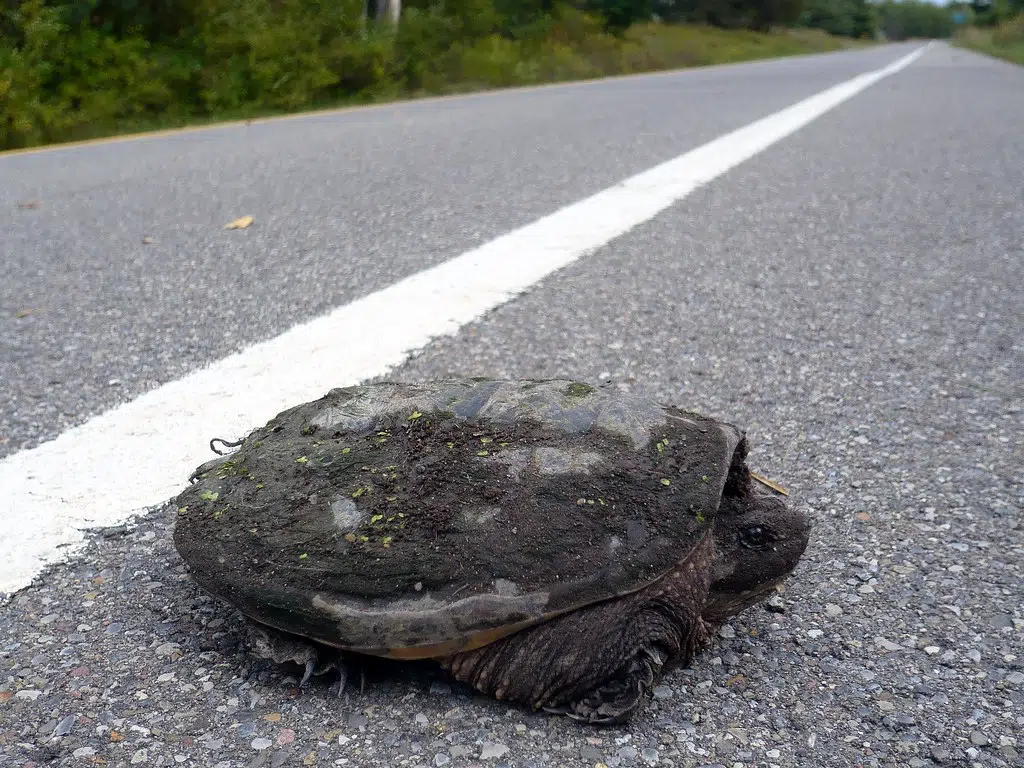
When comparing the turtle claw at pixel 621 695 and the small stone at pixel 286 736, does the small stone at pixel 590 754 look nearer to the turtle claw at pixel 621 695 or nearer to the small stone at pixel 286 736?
the turtle claw at pixel 621 695

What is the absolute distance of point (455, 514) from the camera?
4.78 ft

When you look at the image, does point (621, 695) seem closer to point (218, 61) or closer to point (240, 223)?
point (240, 223)

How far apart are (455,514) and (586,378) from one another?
1.19m

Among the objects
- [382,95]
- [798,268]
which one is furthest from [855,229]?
[382,95]

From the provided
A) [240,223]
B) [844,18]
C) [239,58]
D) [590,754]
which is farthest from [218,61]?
[844,18]

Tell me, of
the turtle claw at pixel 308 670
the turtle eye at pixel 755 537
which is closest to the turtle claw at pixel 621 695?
the turtle eye at pixel 755 537

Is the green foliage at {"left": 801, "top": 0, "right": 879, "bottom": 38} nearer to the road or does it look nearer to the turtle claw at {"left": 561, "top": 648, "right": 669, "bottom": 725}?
the road

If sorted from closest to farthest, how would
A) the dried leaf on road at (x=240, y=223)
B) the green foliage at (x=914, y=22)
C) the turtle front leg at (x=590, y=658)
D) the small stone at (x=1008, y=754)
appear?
1. the small stone at (x=1008, y=754)
2. the turtle front leg at (x=590, y=658)
3. the dried leaf on road at (x=240, y=223)
4. the green foliage at (x=914, y=22)

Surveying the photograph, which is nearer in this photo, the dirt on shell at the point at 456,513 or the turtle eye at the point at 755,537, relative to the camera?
the dirt on shell at the point at 456,513

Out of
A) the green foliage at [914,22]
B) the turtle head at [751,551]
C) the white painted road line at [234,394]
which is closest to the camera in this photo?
the turtle head at [751,551]

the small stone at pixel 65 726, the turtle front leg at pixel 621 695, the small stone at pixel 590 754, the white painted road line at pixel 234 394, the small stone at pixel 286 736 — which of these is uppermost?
the turtle front leg at pixel 621 695

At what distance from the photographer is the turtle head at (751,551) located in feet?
5.09

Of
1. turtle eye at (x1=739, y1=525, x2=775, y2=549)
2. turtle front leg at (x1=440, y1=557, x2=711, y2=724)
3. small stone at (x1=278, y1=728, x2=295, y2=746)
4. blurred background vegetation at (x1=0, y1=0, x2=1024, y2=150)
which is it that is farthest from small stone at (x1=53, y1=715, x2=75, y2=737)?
blurred background vegetation at (x1=0, y1=0, x2=1024, y2=150)

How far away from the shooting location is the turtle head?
155 centimetres
